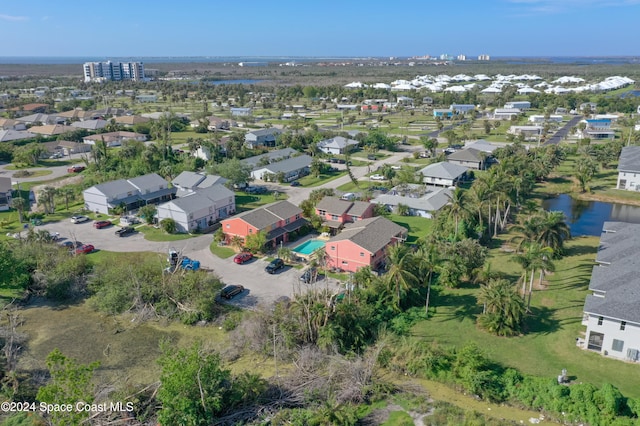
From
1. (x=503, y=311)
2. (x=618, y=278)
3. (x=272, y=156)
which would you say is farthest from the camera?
(x=272, y=156)

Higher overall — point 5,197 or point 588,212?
point 5,197

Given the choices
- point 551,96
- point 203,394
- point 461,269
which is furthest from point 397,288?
point 551,96

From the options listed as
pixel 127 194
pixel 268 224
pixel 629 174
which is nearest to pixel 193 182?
pixel 127 194

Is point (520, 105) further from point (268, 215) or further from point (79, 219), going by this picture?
point (79, 219)

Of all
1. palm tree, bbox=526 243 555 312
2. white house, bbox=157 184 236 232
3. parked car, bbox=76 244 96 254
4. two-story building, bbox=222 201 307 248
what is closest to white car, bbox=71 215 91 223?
parked car, bbox=76 244 96 254

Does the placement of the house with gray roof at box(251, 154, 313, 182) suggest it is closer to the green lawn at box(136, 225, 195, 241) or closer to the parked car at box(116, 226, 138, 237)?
the green lawn at box(136, 225, 195, 241)

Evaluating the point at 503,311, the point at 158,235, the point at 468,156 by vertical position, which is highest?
the point at 468,156
